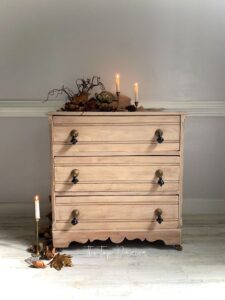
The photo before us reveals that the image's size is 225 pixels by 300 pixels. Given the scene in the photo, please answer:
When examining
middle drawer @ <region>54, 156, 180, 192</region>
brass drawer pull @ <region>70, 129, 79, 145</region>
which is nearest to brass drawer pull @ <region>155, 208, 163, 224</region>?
middle drawer @ <region>54, 156, 180, 192</region>

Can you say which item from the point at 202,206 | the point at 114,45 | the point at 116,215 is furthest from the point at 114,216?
the point at 114,45

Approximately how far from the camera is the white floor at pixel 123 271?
1609 mm

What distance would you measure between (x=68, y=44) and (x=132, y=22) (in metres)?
0.45

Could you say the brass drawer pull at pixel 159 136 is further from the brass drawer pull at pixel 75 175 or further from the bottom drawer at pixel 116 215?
the brass drawer pull at pixel 75 175

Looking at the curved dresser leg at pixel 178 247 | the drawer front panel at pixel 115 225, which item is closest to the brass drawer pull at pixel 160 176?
the drawer front panel at pixel 115 225

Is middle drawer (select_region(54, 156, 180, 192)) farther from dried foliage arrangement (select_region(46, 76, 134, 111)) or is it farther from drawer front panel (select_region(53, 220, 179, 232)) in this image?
dried foliage arrangement (select_region(46, 76, 134, 111))

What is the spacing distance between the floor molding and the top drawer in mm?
563

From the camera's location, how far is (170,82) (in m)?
2.48

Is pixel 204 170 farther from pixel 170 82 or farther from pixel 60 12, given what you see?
pixel 60 12

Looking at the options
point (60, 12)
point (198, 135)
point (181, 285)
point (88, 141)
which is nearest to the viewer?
point (181, 285)

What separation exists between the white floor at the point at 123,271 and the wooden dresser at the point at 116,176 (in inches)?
3.6

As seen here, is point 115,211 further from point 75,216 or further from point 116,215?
point 75,216

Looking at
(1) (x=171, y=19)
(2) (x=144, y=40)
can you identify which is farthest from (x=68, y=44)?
(1) (x=171, y=19)

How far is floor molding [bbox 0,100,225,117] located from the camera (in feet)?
8.06
